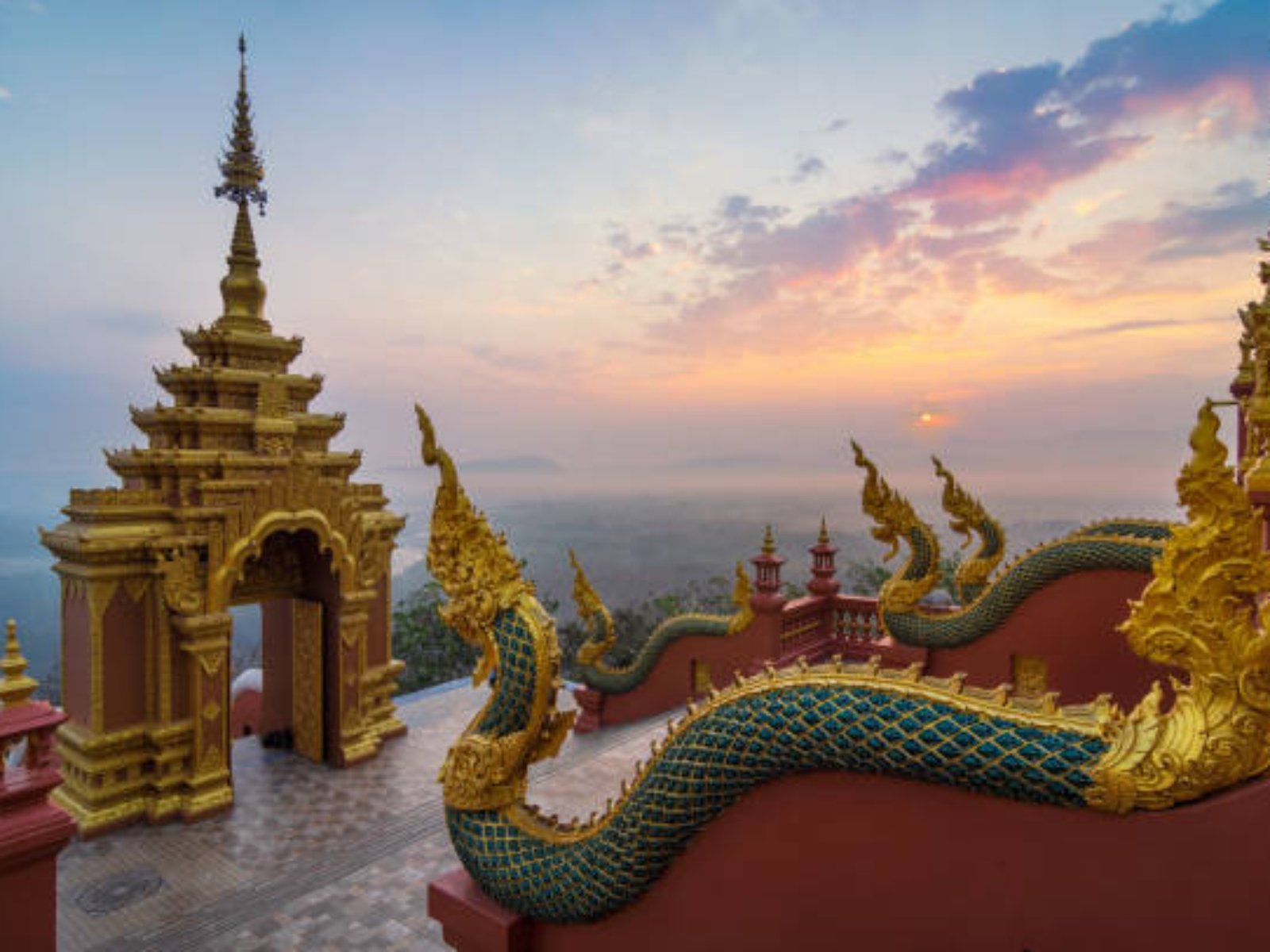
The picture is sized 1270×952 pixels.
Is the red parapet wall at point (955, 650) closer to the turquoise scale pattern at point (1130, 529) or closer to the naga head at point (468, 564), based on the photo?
the turquoise scale pattern at point (1130, 529)

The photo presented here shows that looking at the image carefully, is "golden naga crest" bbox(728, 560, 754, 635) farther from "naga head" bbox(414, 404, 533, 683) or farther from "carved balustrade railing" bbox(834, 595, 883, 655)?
"naga head" bbox(414, 404, 533, 683)

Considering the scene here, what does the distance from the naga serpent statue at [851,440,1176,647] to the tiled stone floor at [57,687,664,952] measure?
4.43 metres

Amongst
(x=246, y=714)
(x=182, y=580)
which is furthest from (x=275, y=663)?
(x=182, y=580)

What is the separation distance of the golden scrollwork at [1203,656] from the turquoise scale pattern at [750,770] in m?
0.15

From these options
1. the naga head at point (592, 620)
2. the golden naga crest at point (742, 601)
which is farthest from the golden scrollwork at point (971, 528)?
the naga head at point (592, 620)

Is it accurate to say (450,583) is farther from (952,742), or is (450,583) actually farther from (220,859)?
(220,859)

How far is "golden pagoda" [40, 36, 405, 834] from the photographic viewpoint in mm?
9625

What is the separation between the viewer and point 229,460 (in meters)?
10.5

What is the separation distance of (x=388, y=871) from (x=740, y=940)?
641 cm

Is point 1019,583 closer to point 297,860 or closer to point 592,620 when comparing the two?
point 592,620

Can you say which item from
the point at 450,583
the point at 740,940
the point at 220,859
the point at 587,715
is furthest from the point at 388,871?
the point at 740,940

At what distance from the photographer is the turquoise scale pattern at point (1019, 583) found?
722 cm

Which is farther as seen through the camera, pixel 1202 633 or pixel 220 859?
pixel 220 859

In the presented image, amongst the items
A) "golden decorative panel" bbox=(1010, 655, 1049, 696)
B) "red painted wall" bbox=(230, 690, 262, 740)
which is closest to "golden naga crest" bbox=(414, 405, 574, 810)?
"golden decorative panel" bbox=(1010, 655, 1049, 696)
